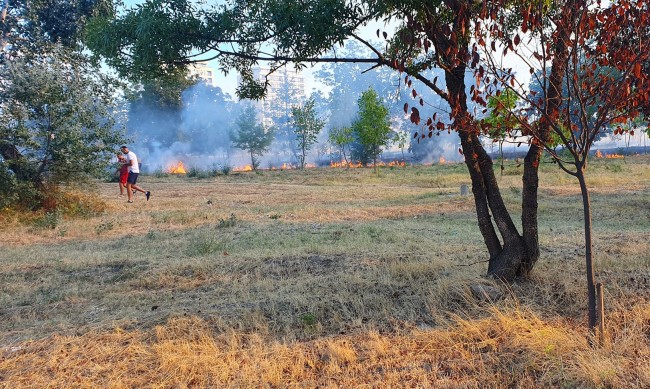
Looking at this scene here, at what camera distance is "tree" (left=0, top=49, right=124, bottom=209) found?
935 cm

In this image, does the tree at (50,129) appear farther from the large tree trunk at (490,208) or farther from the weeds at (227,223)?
the large tree trunk at (490,208)

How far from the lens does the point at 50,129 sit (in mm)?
9805

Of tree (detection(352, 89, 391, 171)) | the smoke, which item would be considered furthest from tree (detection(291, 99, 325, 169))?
tree (detection(352, 89, 391, 171))

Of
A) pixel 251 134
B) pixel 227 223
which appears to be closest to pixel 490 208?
pixel 227 223

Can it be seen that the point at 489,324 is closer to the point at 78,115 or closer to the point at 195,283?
the point at 195,283

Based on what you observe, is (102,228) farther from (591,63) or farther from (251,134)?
(251,134)

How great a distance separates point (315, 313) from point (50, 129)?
349 inches

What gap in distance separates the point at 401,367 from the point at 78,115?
1003 centimetres

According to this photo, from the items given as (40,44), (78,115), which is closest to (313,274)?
(78,115)

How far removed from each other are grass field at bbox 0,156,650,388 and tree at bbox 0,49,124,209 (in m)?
2.76

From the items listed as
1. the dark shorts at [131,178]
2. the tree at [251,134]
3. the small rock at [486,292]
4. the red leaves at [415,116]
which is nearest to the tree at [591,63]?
the red leaves at [415,116]

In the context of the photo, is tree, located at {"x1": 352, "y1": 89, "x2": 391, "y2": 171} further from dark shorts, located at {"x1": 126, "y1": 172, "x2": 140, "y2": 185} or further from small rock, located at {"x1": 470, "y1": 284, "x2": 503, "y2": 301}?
small rock, located at {"x1": 470, "y1": 284, "x2": 503, "y2": 301}

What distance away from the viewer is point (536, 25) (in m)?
2.75

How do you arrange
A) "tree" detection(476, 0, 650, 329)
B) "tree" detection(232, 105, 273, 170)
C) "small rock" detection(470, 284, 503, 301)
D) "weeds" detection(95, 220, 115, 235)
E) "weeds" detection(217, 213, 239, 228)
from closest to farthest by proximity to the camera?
"tree" detection(476, 0, 650, 329)
"small rock" detection(470, 284, 503, 301)
"weeds" detection(95, 220, 115, 235)
"weeds" detection(217, 213, 239, 228)
"tree" detection(232, 105, 273, 170)
